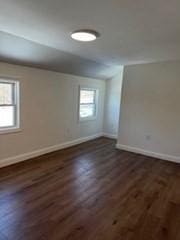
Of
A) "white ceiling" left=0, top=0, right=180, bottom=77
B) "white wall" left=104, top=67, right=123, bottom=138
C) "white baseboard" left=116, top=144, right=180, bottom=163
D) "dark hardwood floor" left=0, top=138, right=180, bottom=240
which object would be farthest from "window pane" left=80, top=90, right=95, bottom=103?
"white ceiling" left=0, top=0, right=180, bottom=77

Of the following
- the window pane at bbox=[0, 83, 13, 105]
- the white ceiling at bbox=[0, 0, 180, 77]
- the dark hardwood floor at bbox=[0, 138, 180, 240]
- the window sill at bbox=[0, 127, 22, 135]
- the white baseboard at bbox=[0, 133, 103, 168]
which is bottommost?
the dark hardwood floor at bbox=[0, 138, 180, 240]

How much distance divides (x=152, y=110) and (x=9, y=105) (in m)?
3.41

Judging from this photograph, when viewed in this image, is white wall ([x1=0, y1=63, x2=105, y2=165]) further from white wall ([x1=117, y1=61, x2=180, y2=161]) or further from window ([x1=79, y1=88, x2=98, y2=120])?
white wall ([x1=117, y1=61, x2=180, y2=161])

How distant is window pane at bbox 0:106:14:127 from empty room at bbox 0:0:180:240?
20 millimetres

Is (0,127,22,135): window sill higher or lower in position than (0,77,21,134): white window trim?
lower

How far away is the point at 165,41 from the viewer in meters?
2.74

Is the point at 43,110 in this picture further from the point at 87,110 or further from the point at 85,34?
the point at 85,34

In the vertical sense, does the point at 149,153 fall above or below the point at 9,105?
below

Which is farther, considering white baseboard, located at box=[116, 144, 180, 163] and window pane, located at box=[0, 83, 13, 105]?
white baseboard, located at box=[116, 144, 180, 163]

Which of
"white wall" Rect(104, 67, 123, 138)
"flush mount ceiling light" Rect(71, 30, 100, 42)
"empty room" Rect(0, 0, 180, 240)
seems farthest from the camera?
"white wall" Rect(104, 67, 123, 138)

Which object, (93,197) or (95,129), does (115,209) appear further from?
(95,129)

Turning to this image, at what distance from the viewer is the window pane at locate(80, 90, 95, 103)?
5.58m

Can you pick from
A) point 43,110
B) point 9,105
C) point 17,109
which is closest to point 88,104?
point 43,110

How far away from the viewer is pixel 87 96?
581 centimetres
